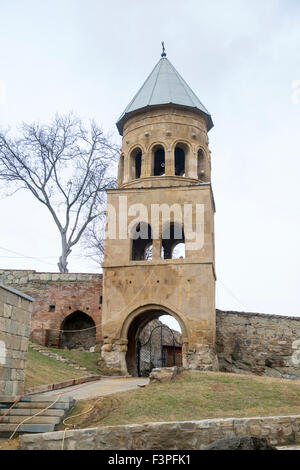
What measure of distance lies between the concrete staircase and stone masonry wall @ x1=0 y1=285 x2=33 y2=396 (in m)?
0.46

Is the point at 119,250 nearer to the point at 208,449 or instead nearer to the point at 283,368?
the point at 283,368

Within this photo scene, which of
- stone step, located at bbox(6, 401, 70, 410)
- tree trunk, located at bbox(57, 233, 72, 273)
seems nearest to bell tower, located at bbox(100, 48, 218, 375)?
tree trunk, located at bbox(57, 233, 72, 273)

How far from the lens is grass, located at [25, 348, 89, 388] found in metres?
11.4

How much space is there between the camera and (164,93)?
1936 cm

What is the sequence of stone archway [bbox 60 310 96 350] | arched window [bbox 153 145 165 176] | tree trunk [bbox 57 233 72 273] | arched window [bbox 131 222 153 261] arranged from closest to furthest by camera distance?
1. arched window [bbox 131 222 153 261]
2. arched window [bbox 153 145 165 176]
3. stone archway [bbox 60 310 96 350]
4. tree trunk [bbox 57 233 72 273]

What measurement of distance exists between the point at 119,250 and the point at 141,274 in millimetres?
1330

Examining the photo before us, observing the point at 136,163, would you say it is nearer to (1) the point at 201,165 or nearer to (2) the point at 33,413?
(1) the point at 201,165

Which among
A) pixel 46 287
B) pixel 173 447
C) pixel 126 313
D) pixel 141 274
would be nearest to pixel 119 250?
pixel 141 274

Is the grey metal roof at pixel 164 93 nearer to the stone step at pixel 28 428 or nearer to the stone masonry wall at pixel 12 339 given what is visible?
the stone masonry wall at pixel 12 339

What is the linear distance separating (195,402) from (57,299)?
11.9 metres

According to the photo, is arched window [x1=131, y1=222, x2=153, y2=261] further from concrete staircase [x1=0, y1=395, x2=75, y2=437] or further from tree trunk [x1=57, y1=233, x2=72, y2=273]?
concrete staircase [x1=0, y1=395, x2=75, y2=437]

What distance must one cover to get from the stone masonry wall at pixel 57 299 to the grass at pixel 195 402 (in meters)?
9.25

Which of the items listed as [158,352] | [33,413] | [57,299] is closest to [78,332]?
[57,299]
